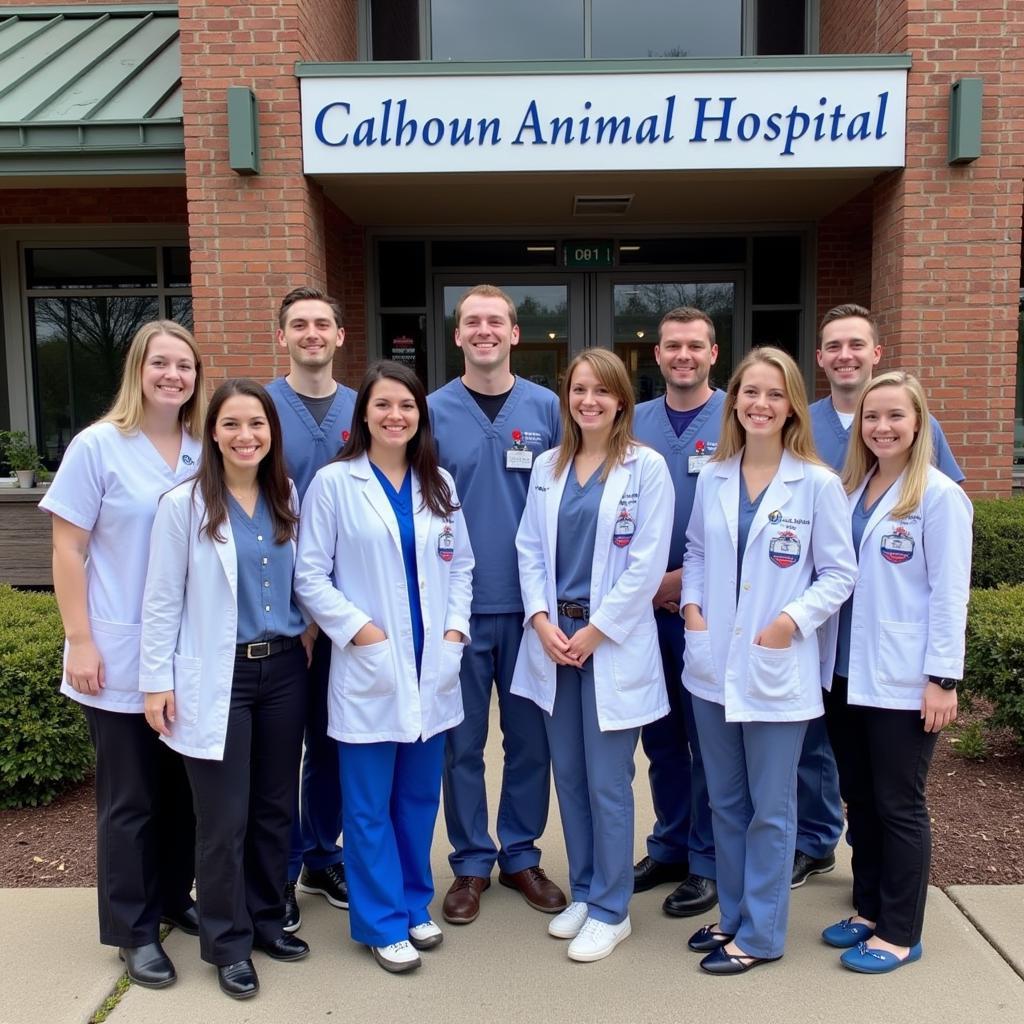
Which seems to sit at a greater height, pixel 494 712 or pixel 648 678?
pixel 648 678

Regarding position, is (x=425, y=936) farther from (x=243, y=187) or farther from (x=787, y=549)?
(x=243, y=187)

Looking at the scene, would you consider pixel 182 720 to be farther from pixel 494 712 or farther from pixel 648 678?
pixel 494 712

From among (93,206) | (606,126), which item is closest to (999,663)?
(606,126)

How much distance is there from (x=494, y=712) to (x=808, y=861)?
8.28ft

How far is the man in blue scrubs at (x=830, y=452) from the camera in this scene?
11.6 ft

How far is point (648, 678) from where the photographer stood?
10.2ft

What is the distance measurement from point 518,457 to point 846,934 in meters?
2.07

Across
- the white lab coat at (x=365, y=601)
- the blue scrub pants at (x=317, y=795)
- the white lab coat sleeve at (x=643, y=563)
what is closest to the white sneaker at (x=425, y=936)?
Result: the blue scrub pants at (x=317, y=795)

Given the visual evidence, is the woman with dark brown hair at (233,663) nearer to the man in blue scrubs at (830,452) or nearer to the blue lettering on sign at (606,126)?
the man in blue scrubs at (830,452)

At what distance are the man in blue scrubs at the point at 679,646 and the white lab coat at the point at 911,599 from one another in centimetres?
72

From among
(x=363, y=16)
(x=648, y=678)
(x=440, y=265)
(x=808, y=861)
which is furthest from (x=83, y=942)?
(x=363, y=16)

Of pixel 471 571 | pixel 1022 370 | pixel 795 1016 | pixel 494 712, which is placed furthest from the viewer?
pixel 1022 370

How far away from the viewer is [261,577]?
291 centimetres

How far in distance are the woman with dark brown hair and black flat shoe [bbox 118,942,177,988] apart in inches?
6.4
